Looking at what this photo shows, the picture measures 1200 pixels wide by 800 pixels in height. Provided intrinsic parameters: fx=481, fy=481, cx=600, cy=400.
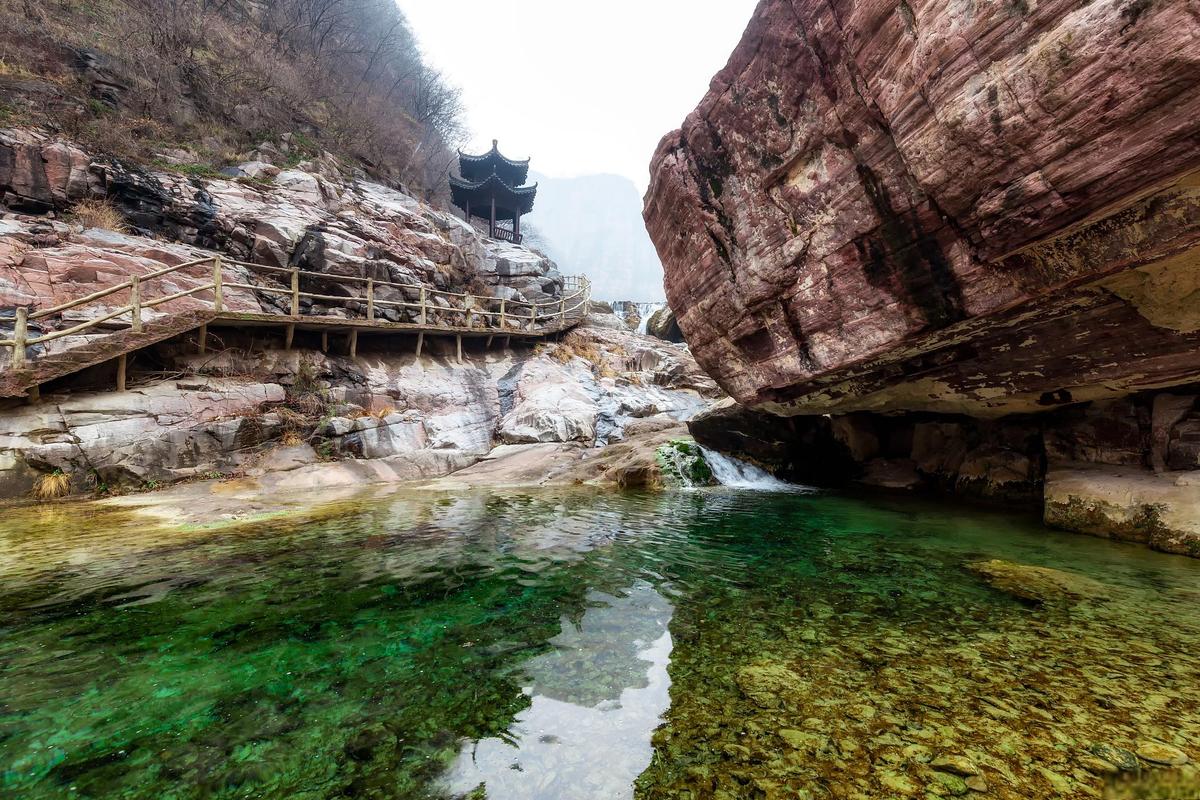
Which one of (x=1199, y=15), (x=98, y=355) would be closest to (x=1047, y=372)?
(x=1199, y=15)

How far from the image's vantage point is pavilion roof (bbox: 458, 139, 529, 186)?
3709 cm

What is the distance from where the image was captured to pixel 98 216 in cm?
1312

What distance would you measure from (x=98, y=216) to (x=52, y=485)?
859 cm

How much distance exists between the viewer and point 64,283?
1128cm

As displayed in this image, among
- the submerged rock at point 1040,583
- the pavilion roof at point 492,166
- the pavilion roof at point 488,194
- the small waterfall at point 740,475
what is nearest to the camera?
the submerged rock at point 1040,583

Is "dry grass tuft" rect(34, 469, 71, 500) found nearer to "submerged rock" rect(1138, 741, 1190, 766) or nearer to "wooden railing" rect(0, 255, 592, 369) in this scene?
"wooden railing" rect(0, 255, 592, 369)

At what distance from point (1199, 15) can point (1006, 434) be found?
8395mm

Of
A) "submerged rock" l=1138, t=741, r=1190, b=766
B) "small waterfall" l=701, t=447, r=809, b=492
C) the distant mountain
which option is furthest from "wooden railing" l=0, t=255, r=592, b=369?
the distant mountain

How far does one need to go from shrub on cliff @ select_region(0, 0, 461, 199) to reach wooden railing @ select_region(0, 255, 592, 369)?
6749mm

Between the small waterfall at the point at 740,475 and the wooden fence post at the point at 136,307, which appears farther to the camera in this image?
the small waterfall at the point at 740,475

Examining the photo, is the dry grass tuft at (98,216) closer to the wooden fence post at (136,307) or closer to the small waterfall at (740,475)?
the wooden fence post at (136,307)

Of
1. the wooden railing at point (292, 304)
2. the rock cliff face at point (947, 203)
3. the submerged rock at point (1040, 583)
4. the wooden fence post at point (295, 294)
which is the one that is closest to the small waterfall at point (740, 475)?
the rock cliff face at point (947, 203)

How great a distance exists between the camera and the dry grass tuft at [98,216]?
42.4ft

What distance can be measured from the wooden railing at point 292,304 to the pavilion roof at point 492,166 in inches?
696
